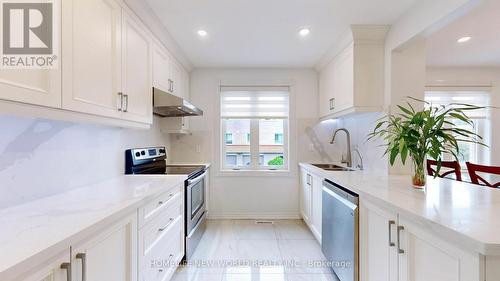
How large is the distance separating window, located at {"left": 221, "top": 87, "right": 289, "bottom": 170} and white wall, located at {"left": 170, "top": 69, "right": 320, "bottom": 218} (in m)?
0.13

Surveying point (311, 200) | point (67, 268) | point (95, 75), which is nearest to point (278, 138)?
point (311, 200)

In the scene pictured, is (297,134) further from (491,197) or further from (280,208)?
(491,197)

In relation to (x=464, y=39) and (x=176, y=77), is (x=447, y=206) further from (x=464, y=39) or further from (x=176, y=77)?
(x=176, y=77)

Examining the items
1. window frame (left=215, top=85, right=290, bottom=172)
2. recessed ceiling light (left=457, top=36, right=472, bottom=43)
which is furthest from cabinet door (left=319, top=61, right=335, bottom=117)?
recessed ceiling light (left=457, top=36, right=472, bottom=43)

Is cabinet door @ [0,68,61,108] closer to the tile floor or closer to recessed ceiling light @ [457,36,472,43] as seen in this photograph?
the tile floor

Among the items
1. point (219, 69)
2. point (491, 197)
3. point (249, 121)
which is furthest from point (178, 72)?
point (491, 197)

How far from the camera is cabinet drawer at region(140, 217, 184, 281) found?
1.61m

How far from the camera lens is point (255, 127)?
12.7 ft

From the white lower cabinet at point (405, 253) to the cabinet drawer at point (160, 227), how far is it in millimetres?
1471

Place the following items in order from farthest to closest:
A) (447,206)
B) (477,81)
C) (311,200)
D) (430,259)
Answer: (477,81)
(311,200)
(447,206)
(430,259)

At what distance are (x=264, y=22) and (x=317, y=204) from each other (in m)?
2.03

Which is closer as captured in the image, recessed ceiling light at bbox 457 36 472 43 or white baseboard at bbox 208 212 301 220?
recessed ceiling light at bbox 457 36 472 43

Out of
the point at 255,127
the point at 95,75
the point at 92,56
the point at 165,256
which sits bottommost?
the point at 165,256

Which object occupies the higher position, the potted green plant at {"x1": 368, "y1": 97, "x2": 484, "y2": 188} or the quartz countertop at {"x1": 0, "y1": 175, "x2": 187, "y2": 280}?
the potted green plant at {"x1": 368, "y1": 97, "x2": 484, "y2": 188}
